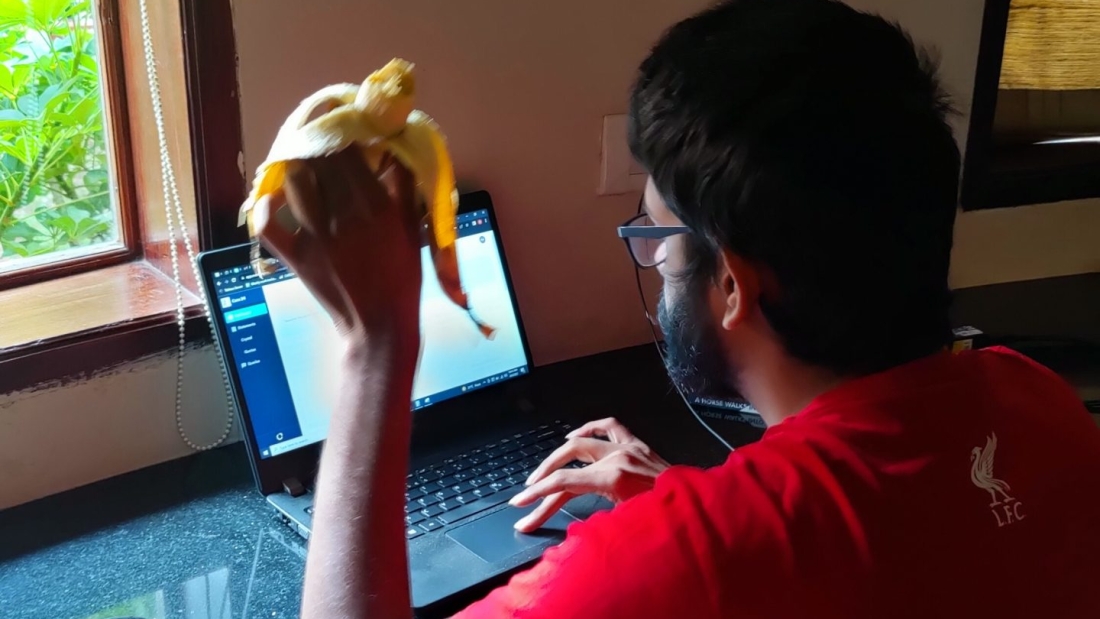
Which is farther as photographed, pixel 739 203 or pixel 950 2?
pixel 950 2

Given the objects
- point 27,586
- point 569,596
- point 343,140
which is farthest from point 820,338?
point 27,586

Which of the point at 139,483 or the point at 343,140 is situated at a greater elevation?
the point at 343,140

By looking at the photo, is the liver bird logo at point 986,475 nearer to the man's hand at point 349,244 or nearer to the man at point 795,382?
the man at point 795,382

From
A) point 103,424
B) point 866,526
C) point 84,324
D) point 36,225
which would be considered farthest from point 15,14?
point 866,526

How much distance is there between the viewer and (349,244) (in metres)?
0.75

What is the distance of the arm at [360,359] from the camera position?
2.44 feet

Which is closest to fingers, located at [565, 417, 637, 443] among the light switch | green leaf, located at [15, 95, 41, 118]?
→ the light switch

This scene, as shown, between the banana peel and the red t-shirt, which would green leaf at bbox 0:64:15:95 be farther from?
the red t-shirt

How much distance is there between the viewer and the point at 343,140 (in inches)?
31.1

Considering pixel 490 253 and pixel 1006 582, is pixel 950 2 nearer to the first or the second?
pixel 490 253

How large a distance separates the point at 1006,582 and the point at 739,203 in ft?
1.13

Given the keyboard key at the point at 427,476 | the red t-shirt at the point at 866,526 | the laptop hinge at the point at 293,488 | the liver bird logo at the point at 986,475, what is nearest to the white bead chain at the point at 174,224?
the laptop hinge at the point at 293,488

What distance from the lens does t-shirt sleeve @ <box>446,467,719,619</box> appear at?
0.68 m

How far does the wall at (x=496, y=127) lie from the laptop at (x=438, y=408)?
0.35 feet
